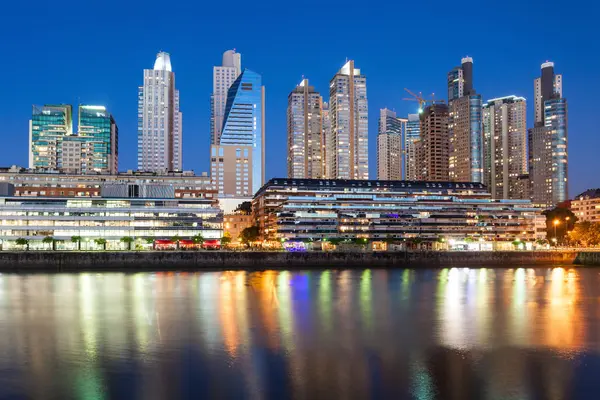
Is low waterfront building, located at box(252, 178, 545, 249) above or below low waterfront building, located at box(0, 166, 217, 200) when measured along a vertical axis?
below

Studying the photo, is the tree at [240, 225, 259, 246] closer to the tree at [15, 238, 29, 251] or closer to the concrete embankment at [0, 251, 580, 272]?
the tree at [15, 238, 29, 251]

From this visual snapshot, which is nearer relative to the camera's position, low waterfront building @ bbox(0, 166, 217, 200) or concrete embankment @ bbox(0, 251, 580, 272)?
concrete embankment @ bbox(0, 251, 580, 272)

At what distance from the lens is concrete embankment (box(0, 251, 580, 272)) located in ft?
378

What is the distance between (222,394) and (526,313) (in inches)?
1364

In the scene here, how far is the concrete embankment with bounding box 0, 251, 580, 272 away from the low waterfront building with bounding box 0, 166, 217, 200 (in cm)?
6164

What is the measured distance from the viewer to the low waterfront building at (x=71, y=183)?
600 ft

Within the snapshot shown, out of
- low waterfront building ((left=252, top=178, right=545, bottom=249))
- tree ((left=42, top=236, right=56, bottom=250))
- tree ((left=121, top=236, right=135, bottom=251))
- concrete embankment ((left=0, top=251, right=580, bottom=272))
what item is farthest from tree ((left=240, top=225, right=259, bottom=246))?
concrete embankment ((left=0, top=251, right=580, bottom=272))

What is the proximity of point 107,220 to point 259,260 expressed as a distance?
50669 millimetres

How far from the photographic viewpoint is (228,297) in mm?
64875

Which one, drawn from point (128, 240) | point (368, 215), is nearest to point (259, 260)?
point (128, 240)

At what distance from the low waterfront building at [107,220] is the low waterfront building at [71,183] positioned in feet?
71.1

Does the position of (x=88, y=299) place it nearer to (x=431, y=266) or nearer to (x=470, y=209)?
(x=431, y=266)

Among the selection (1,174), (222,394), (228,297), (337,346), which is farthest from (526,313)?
(1,174)

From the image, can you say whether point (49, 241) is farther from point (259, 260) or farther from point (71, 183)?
point (259, 260)
